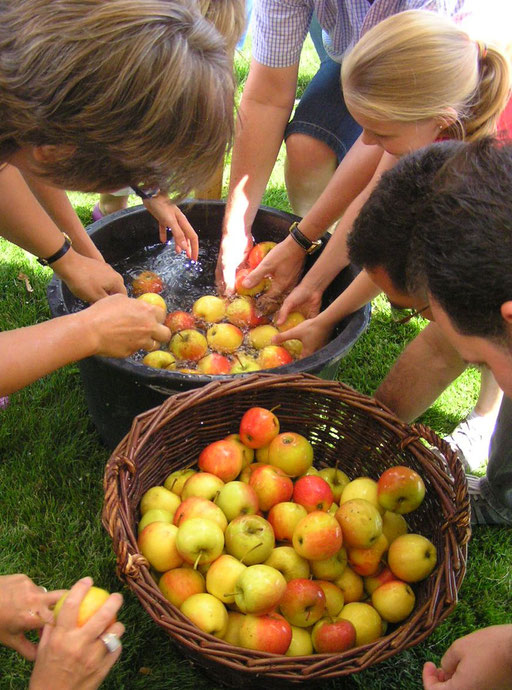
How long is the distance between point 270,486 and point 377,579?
35cm

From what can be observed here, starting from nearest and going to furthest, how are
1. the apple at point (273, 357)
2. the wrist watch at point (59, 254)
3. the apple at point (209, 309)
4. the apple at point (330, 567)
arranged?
the apple at point (330, 567), the wrist watch at point (59, 254), the apple at point (273, 357), the apple at point (209, 309)

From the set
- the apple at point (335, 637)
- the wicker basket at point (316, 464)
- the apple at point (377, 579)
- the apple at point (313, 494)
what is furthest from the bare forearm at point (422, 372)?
the apple at point (335, 637)

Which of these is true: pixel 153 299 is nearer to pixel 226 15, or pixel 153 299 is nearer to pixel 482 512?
pixel 226 15

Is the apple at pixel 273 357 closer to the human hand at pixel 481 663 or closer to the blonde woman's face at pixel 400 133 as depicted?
the blonde woman's face at pixel 400 133

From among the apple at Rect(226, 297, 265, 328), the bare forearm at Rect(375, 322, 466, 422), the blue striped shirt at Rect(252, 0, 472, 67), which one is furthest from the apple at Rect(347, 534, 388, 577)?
the blue striped shirt at Rect(252, 0, 472, 67)

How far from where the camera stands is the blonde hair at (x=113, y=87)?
105 cm

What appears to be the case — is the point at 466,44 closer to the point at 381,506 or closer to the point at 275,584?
the point at 381,506

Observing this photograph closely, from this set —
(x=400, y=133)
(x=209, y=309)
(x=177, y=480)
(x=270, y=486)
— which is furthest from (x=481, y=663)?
(x=209, y=309)

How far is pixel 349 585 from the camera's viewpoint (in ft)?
5.14

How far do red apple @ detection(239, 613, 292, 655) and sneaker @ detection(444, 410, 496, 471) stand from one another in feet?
3.98

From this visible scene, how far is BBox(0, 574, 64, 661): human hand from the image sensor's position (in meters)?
1.17

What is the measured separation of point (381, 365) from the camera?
263 cm

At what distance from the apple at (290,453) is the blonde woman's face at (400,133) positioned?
2.82 ft

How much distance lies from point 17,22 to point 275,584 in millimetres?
1197
